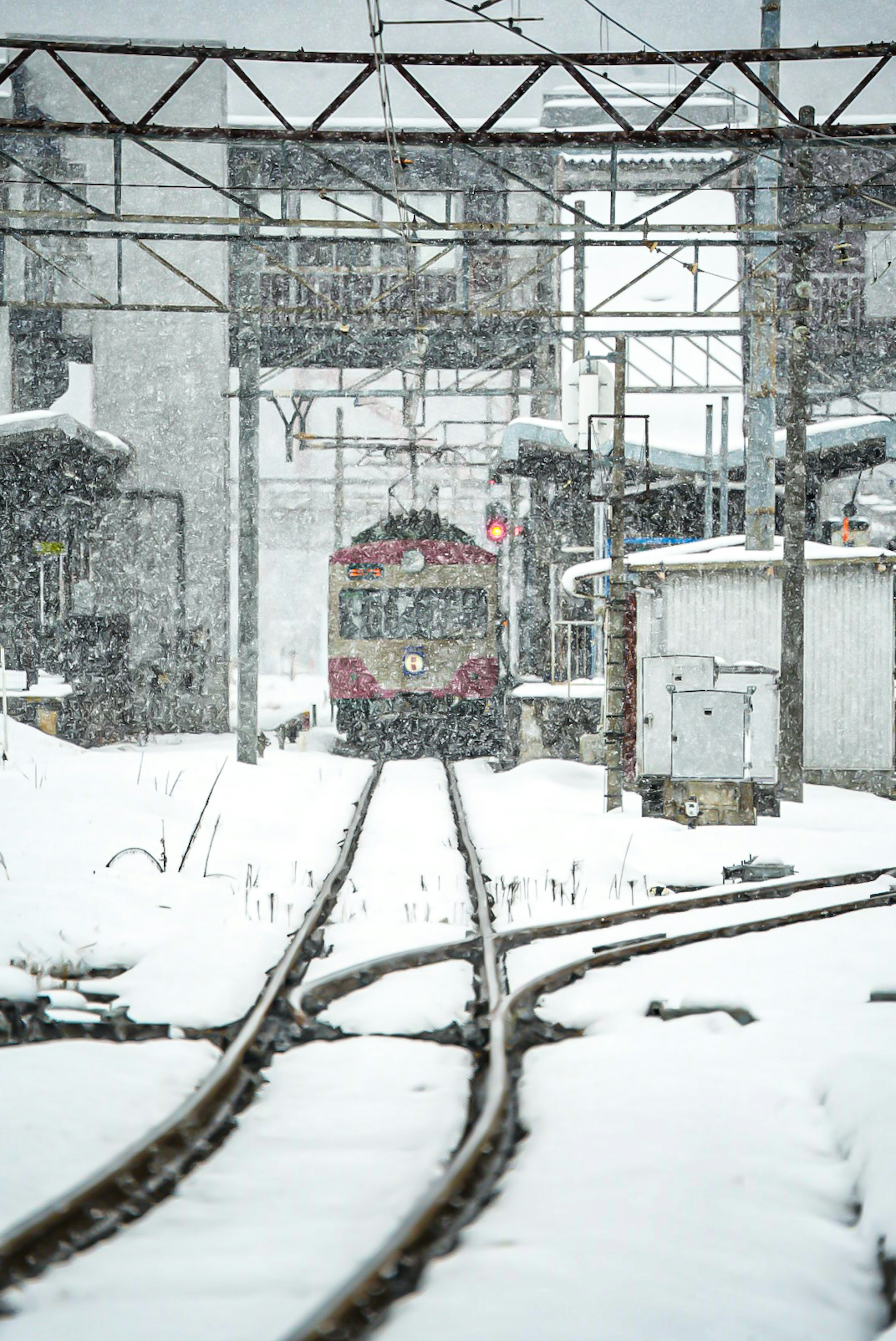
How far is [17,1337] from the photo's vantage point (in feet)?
8.96

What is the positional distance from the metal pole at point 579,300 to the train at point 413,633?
3.54 m

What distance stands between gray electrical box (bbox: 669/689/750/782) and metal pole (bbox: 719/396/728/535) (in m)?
11.1

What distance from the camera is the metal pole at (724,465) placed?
74.8ft

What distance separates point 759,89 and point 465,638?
374 inches

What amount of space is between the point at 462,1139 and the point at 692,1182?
797 millimetres

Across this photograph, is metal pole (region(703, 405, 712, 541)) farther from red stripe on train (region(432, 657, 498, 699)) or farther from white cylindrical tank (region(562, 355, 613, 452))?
white cylindrical tank (region(562, 355, 613, 452))

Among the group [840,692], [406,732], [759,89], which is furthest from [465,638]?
[759,89]

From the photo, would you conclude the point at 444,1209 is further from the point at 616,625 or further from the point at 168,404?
the point at 168,404

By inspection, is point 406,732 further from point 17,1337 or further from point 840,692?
point 17,1337

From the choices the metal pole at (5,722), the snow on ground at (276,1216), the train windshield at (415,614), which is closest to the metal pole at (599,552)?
the train windshield at (415,614)

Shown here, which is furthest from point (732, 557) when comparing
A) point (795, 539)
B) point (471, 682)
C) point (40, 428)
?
point (40, 428)

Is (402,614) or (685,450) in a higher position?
(685,450)

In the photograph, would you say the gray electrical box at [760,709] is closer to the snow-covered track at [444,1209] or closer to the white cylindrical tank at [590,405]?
the white cylindrical tank at [590,405]

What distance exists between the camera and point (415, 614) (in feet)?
61.9
